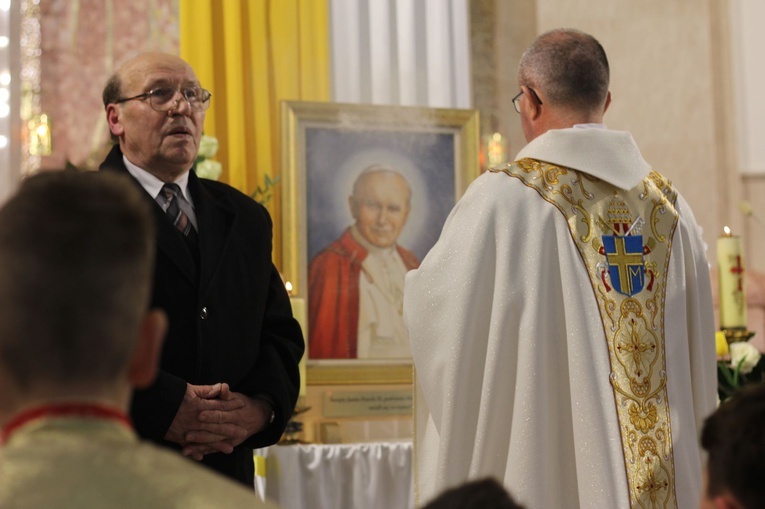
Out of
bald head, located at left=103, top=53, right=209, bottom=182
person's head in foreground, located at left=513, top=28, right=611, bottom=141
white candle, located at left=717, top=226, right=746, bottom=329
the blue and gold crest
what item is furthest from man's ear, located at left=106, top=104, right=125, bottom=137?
white candle, located at left=717, top=226, right=746, bottom=329

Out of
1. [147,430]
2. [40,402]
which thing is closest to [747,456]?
[40,402]

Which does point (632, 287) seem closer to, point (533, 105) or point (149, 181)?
point (533, 105)

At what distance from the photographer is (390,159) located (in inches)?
277

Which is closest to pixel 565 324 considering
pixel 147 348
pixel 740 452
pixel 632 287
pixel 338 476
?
pixel 632 287

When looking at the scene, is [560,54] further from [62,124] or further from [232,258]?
[62,124]

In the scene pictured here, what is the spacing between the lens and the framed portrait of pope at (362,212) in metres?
6.76

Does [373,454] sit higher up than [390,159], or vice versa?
[390,159]

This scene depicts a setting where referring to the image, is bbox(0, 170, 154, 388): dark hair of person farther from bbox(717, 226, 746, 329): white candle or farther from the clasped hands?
bbox(717, 226, 746, 329): white candle

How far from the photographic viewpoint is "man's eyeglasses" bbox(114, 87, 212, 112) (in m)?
3.57

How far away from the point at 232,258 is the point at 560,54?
1313 mm

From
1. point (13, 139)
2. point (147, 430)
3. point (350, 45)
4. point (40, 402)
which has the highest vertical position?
point (350, 45)

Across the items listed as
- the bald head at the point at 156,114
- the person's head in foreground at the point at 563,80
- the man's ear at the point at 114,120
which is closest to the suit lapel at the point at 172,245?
the bald head at the point at 156,114

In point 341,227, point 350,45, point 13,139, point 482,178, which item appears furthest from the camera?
point 350,45

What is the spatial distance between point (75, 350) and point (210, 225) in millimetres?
2210
